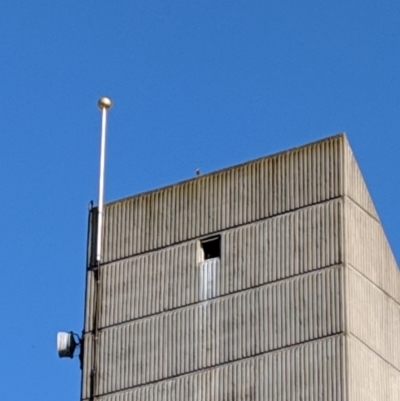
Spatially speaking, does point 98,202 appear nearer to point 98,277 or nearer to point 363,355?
point 98,277

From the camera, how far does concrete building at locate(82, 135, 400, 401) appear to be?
90812 mm

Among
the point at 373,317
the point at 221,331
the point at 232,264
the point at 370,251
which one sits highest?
the point at 370,251

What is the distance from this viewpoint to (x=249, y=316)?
92125 millimetres

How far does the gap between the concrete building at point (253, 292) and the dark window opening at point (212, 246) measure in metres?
0.03

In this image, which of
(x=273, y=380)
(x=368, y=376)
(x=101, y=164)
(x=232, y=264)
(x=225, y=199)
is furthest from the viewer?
(x=101, y=164)

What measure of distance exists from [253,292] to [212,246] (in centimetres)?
262

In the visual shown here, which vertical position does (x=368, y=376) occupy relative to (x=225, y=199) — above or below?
below

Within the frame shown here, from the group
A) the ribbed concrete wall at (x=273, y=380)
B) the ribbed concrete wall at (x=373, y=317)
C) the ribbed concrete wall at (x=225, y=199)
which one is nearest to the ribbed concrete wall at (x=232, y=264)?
the ribbed concrete wall at (x=225, y=199)

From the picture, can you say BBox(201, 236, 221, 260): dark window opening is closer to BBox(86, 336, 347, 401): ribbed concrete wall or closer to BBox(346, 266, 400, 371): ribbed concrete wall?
BBox(86, 336, 347, 401): ribbed concrete wall

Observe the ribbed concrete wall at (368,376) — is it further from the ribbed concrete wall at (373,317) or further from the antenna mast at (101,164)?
the antenna mast at (101,164)

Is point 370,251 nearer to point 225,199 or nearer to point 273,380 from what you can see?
point 225,199

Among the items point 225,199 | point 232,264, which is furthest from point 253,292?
point 225,199

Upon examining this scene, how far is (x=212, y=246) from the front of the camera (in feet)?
309

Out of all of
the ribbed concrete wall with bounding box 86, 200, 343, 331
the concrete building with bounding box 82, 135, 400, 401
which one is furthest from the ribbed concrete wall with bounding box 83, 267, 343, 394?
Result: the ribbed concrete wall with bounding box 86, 200, 343, 331
